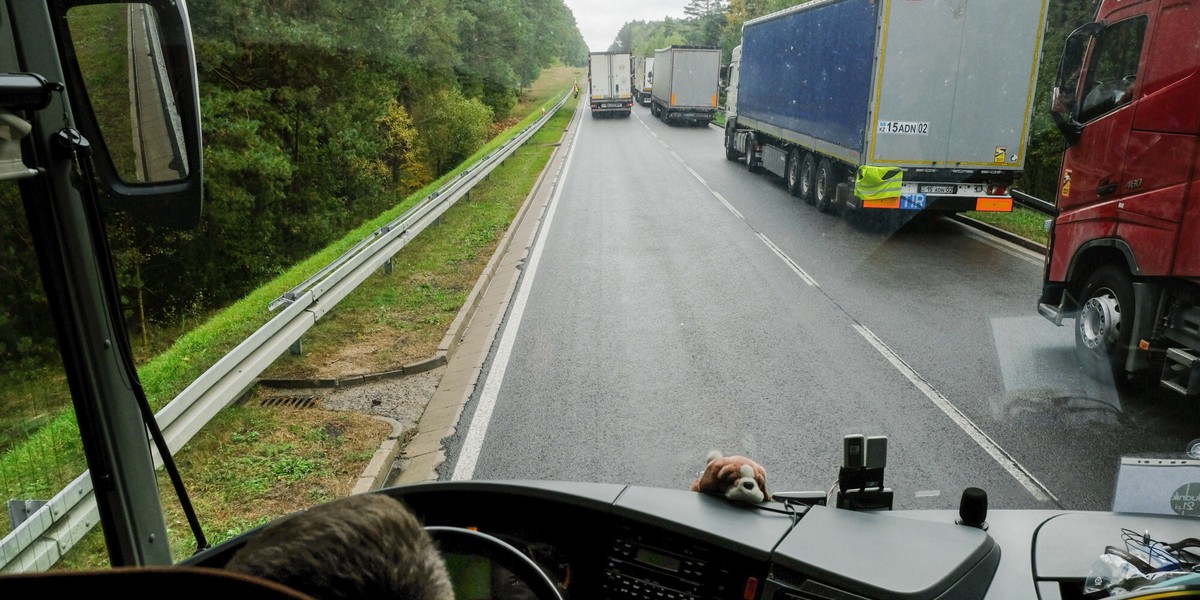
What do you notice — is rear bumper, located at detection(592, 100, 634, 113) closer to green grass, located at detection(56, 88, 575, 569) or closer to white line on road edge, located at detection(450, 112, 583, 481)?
white line on road edge, located at detection(450, 112, 583, 481)

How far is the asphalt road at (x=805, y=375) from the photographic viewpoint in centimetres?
589

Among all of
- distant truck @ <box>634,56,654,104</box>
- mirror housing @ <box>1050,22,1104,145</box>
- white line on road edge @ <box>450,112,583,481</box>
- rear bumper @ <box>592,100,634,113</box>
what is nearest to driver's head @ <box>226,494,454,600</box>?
white line on road edge @ <box>450,112,583,481</box>

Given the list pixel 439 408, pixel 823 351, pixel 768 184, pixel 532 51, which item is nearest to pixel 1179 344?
pixel 823 351

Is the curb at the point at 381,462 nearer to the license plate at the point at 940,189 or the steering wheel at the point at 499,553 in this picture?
the steering wheel at the point at 499,553

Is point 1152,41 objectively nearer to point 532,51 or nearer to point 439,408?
point 439,408

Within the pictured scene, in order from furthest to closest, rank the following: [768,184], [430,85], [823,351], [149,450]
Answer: [430,85] → [768,184] → [823,351] → [149,450]

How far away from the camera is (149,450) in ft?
7.73

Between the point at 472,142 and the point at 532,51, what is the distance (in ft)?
106

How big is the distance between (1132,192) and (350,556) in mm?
7048

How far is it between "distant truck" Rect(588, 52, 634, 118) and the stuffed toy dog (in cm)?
5242

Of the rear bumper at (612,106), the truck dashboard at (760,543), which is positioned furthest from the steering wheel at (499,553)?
the rear bumper at (612,106)

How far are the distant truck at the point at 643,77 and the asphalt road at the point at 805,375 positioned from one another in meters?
52.3

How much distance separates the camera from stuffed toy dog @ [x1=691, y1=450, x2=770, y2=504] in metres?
2.62

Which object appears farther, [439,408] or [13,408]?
[439,408]
